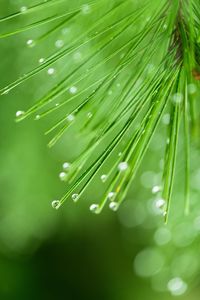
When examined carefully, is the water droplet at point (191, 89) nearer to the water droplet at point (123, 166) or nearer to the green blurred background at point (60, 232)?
the water droplet at point (123, 166)

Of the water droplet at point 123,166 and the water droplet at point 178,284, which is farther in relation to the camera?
the water droplet at point 178,284

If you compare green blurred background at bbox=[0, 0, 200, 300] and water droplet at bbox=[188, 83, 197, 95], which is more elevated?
green blurred background at bbox=[0, 0, 200, 300]

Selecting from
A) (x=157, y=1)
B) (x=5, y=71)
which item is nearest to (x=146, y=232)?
(x=5, y=71)

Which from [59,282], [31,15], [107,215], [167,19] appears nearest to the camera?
[167,19]

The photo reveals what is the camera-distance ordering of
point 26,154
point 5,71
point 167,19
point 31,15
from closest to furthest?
point 167,19, point 31,15, point 5,71, point 26,154

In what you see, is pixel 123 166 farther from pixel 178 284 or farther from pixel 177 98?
pixel 178 284

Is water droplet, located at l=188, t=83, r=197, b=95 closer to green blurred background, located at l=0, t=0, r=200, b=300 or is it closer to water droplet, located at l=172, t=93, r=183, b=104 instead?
water droplet, located at l=172, t=93, r=183, b=104

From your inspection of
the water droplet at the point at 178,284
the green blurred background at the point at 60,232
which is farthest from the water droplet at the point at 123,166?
the water droplet at the point at 178,284

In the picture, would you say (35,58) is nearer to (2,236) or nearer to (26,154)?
(26,154)

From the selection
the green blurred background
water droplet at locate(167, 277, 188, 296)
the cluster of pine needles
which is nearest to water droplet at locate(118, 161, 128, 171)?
the cluster of pine needles
